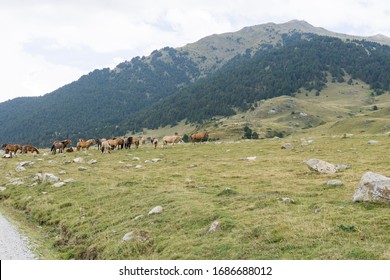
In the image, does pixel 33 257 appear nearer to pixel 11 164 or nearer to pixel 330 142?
pixel 11 164

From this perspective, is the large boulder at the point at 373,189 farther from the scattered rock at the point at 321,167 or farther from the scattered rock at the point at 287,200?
the scattered rock at the point at 321,167

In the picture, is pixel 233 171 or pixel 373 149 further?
pixel 373 149

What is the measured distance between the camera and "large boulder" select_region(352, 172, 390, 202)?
1351 cm

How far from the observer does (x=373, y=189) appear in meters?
13.8

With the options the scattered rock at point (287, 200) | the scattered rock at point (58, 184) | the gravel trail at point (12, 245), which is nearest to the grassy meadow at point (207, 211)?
the scattered rock at point (287, 200)

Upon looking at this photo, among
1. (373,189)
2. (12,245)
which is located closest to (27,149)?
(12,245)

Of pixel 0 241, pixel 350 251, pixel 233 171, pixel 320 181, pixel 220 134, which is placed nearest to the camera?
pixel 350 251

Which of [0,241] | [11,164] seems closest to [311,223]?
[0,241]

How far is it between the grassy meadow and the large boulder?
362 millimetres

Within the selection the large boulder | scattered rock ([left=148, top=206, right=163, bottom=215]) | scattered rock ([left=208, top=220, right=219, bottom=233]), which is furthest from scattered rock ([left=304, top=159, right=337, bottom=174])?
scattered rock ([left=208, top=220, right=219, bottom=233])

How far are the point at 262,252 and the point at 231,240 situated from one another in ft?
4.46

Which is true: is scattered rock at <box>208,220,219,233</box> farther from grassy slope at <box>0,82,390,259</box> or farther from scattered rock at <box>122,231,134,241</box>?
scattered rock at <box>122,231,134,241</box>

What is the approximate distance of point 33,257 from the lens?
13.9 meters

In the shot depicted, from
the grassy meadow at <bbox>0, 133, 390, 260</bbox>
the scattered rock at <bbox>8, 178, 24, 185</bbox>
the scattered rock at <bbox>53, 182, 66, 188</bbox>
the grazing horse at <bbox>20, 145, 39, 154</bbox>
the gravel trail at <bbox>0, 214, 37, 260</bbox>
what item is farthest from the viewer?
the grazing horse at <bbox>20, 145, 39, 154</bbox>
